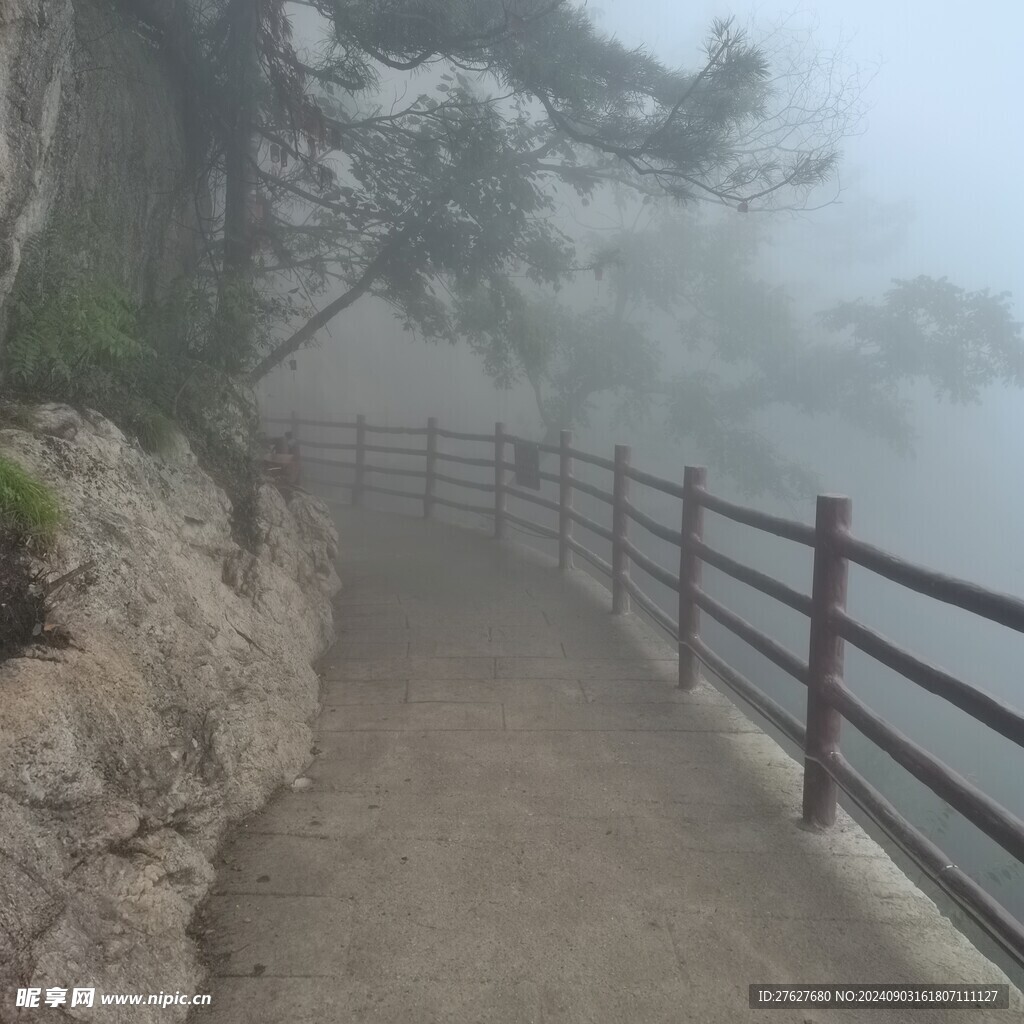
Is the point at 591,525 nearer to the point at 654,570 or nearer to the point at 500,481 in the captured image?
the point at 654,570

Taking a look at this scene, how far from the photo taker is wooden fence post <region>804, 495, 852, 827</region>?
3.04 metres

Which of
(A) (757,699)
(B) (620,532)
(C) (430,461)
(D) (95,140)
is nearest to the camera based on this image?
(A) (757,699)

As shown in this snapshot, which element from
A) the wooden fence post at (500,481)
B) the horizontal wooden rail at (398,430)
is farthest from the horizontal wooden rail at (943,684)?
the horizontal wooden rail at (398,430)

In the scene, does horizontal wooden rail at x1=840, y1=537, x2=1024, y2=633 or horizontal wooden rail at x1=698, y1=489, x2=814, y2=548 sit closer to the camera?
horizontal wooden rail at x1=840, y1=537, x2=1024, y2=633

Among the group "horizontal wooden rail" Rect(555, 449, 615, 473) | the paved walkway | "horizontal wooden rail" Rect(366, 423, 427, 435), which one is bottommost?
the paved walkway

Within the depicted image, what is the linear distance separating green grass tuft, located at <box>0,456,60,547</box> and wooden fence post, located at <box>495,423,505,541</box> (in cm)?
627

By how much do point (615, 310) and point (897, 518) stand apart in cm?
2377

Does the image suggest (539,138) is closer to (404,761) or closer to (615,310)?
(615,310)

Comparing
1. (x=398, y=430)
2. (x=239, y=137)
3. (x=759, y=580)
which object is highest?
(x=239, y=137)

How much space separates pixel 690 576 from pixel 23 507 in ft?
10.3

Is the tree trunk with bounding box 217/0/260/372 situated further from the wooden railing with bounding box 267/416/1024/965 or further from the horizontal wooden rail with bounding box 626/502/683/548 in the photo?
the wooden railing with bounding box 267/416/1024/965

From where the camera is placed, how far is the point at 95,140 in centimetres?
474

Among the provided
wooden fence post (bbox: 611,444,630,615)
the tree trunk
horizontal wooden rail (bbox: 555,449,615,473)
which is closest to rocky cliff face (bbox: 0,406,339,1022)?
wooden fence post (bbox: 611,444,630,615)

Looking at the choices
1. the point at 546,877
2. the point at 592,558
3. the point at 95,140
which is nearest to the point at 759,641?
the point at 546,877
